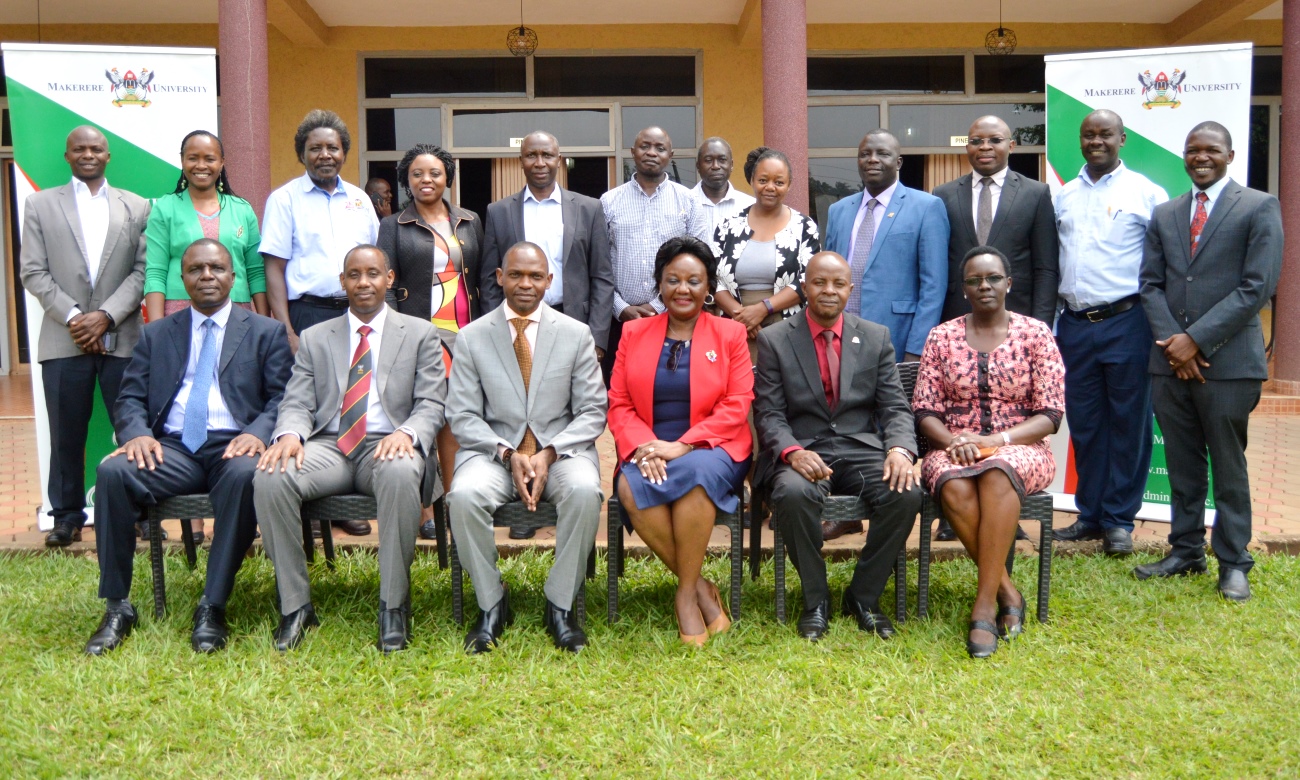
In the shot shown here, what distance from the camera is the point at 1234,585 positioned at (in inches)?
182

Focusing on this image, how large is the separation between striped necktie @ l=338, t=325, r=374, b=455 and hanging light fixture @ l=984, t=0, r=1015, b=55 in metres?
9.38

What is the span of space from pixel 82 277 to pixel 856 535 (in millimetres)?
4143

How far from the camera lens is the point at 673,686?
3740mm

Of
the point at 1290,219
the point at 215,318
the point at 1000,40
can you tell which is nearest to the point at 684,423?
the point at 215,318

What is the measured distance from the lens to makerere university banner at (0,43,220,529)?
5.56 meters

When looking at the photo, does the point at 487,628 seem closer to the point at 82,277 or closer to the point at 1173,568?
the point at 82,277

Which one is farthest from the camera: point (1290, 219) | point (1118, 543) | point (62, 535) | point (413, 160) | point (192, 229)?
point (1290, 219)

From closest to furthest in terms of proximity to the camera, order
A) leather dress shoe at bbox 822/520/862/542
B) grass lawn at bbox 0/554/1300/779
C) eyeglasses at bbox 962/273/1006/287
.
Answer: grass lawn at bbox 0/554/1300/779
eyeglasses at bbox 962/273/1006/287
leather dress shoe at bbox 822/520/862/542

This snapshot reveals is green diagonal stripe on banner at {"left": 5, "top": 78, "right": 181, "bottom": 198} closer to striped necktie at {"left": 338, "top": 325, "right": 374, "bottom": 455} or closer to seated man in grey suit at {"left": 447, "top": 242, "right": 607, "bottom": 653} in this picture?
striped necktie at {"left": 338, "top": 325, "right": 374, "bottom": 455}

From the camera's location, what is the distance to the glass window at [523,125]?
11711mm

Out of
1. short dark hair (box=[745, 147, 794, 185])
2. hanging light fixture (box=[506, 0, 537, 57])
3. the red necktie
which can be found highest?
hanging light fixture (box=[506, 0, 537, 57])

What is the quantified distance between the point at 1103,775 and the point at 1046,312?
264cm

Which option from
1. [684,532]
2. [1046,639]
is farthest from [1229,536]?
[684,532]

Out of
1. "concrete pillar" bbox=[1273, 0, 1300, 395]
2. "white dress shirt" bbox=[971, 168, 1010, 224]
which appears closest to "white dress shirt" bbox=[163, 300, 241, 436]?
"white dress shirt" bbox=[971, 168, 1010, 224]
